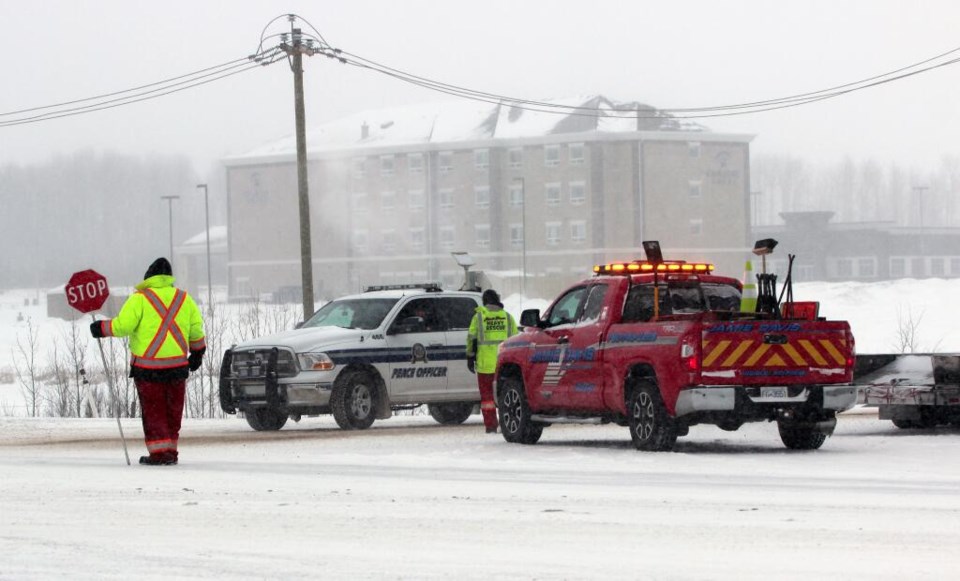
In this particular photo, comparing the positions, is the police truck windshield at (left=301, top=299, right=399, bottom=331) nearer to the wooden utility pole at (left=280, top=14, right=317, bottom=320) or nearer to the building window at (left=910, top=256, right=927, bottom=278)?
the wooden utility pole at (left=280, top=14, right=317, bottom=320)

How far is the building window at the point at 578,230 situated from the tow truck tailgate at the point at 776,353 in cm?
9586

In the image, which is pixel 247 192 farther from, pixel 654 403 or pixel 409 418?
pixel 654 403

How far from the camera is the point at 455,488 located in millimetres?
13656

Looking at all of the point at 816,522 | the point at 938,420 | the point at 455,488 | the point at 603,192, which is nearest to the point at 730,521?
the point at 816,522

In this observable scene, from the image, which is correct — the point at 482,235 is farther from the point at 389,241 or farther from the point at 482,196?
the point at 389,241

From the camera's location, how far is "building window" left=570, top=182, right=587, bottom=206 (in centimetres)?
11331

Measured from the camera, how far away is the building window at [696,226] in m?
114

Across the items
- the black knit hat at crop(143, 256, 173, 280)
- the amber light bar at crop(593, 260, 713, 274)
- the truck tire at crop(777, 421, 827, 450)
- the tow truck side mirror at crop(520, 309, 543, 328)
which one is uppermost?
the black knit hat at crop(143, 256, 173, 280)

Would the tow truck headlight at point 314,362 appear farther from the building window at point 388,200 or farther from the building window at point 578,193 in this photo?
the building window at point 388,200

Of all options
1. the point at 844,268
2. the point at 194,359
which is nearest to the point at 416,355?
the point at 194,359

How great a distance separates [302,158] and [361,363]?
11.4 m

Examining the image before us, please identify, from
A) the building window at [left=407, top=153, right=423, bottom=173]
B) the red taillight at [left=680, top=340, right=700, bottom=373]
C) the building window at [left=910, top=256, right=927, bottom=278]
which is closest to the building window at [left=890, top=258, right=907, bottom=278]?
the building window at [left=910, top=256, right=927, bottom=278]

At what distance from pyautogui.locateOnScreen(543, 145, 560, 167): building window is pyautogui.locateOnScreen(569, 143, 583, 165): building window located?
99 centimetres

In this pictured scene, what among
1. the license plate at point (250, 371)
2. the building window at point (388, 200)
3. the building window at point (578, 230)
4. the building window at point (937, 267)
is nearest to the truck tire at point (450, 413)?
the license plate at point (250, 371)
